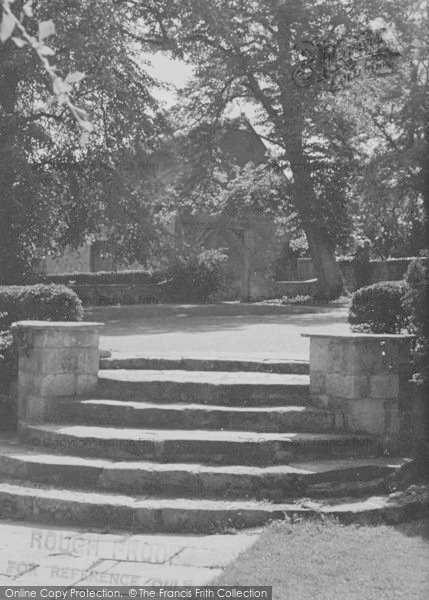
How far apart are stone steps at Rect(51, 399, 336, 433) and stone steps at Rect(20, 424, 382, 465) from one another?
0.13 metres

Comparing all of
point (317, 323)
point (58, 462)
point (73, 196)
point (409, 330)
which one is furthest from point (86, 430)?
point (73, 196)

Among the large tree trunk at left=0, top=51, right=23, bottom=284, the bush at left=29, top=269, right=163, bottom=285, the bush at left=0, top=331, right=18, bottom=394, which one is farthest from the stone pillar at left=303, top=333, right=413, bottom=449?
the bush at left=29, top=269, right=163, bottom=285

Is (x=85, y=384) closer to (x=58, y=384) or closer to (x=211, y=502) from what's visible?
(x=58, y=384)

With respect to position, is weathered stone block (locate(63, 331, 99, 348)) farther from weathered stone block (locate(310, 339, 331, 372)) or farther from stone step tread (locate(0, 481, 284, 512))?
weathered stone block (locate(310, 339, 331, 372))

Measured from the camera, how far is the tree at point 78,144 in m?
17.9

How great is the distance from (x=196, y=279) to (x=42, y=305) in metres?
18.0

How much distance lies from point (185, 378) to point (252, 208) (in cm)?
2081

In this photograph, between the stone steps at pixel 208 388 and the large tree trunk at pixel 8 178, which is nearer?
the stone steps at pixel 208 388

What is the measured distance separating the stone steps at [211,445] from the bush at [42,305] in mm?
2464

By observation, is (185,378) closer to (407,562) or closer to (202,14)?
(407,562)

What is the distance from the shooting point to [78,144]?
2005cm

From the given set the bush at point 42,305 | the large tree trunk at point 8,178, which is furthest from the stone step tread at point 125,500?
the large tree trunk at point 8,178

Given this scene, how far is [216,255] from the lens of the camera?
2852 cm

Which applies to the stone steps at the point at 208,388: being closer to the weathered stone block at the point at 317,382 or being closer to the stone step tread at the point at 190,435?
the weathered stone block at the point at 317,382
